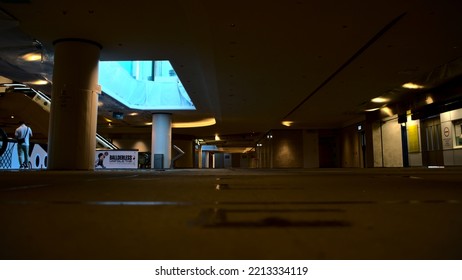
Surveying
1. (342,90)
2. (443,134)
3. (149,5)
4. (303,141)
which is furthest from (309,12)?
(303,141)

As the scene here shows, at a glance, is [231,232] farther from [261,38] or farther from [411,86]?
[411,86]

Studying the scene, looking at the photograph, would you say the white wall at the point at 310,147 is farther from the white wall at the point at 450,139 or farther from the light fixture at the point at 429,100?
the white wall at the point at 450,139

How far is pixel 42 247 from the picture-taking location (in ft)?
3.12

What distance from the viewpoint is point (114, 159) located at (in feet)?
51.5

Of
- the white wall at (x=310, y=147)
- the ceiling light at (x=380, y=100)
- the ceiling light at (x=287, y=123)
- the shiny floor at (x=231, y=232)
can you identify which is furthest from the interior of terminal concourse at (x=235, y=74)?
the white wall at (x=310, y=147)

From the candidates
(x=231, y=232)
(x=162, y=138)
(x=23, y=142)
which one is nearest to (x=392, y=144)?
(x=162, y=138)

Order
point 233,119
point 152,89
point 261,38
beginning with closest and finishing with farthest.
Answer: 1. point 261,38
2. point 152,89
3. point 233,119

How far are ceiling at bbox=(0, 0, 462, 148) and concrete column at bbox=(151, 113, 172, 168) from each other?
6519mm

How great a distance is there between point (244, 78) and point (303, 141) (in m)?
18.7

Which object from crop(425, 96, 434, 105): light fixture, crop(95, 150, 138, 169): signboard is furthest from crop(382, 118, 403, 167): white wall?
crop(95, 150, 138, 169): signboard

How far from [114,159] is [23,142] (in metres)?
4.43

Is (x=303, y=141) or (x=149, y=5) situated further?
(x=303, y=141)

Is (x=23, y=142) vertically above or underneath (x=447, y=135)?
underneath

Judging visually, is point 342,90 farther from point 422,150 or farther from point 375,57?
point 422,150
